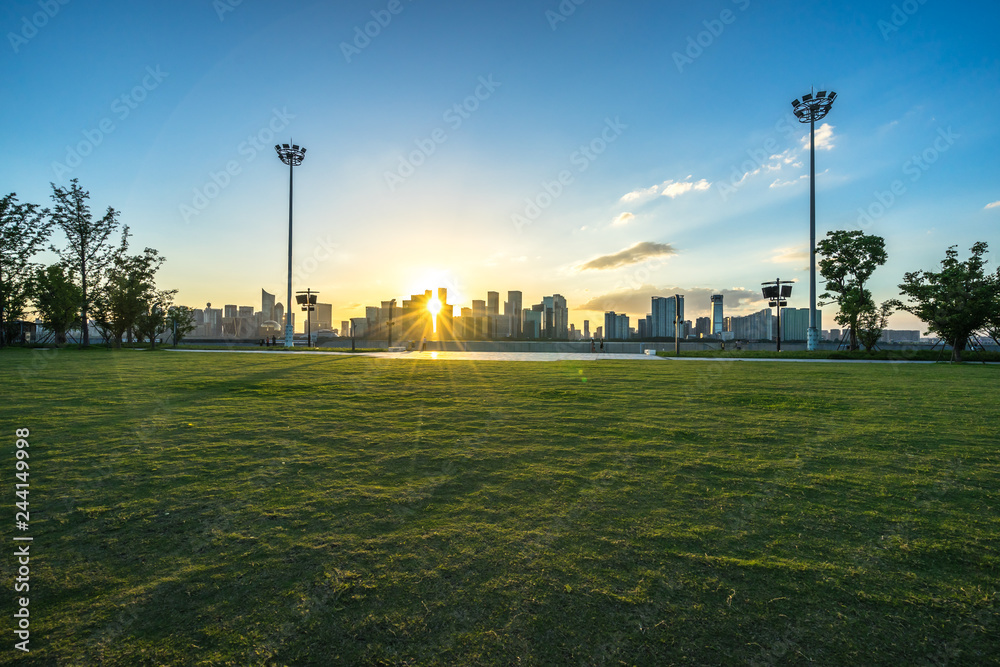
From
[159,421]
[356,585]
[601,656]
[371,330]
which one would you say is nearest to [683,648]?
[601,656]

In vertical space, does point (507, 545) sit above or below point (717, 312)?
below

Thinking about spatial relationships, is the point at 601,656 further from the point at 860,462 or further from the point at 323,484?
the point at 860,462

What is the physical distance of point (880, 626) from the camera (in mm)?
2033

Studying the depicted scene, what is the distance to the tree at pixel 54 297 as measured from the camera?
112 ft

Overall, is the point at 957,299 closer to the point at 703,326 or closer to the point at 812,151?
the point at 812,151

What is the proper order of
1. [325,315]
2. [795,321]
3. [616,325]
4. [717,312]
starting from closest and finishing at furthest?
[717,312], [795,321], [616,325], [325,315]

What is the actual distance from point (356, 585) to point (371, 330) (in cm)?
10772

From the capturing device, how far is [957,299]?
2364 centimetres

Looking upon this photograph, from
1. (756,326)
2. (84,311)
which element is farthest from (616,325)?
(84,311)

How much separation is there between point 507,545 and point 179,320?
61.1 metres

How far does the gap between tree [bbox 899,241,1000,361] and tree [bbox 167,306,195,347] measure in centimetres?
6527

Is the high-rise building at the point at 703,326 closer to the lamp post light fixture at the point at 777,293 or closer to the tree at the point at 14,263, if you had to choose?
the lamp post light fixture at the point at 777,293

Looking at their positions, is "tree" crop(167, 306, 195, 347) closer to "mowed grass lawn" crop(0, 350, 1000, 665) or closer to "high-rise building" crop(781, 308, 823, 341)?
"mowed grass lawn" crop(0, 350, 1000, 665)

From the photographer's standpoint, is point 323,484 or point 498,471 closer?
point 323,484
